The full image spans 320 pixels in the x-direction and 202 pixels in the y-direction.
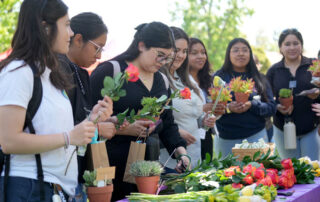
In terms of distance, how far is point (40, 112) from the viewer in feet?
5.97

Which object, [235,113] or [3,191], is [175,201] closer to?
[3,191]

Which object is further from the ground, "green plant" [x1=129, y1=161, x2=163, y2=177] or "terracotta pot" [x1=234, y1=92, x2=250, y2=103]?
"terracotta pot" [x1=234, y1=92, x2=250, y2=103]

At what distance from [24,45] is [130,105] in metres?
1.13

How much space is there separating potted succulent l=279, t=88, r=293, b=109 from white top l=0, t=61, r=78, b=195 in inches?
134

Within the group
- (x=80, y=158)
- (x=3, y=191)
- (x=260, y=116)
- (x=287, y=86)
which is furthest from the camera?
(x=287, y=86)

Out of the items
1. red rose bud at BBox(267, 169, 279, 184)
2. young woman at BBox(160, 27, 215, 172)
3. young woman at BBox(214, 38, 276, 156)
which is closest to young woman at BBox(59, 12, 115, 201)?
red rose bud at BBox(267, 169, 279, 184)

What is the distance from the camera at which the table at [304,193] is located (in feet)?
8.05

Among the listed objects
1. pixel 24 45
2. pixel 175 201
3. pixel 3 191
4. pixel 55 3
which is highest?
pixel 55 3

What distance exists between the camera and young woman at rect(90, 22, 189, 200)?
285 cm

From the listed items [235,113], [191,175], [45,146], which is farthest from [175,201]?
[235,113]

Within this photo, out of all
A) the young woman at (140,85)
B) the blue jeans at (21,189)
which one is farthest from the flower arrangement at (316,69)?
the blue jeans at (21,189)

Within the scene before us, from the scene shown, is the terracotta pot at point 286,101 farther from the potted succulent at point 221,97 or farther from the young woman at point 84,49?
the young woman at point 84,49

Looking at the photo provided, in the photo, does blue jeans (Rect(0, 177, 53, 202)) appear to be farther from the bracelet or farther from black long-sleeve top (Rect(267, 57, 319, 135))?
black long-sleeve top (Rect(267, 57, 319, 135))

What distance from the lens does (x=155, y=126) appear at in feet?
9.25
